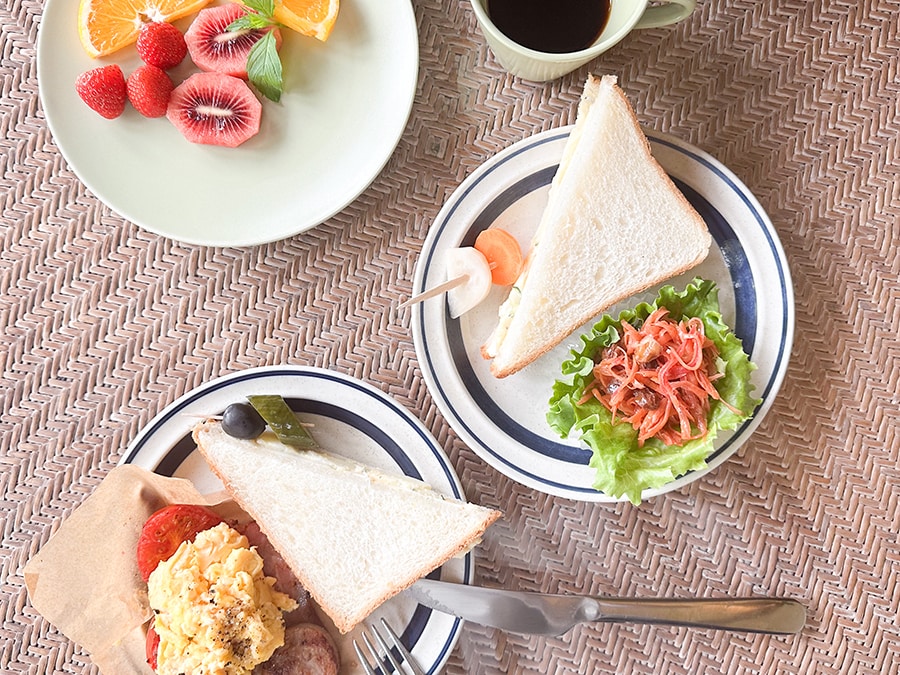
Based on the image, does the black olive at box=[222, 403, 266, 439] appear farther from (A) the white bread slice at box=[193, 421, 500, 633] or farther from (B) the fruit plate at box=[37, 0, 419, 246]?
(B) the fruit plate at box=[37, 0, 419, 246]

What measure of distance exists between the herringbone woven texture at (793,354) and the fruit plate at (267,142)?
0.11m

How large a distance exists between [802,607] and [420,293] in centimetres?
101

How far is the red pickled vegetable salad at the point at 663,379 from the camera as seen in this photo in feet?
4.92

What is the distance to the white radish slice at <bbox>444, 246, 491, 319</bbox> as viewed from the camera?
1.59 metres

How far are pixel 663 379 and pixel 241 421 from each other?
0.80 meters

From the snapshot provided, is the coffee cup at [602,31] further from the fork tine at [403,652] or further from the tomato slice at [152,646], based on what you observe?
the tomato slice at [152,646]

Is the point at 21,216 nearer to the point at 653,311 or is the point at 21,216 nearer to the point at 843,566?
the point at 653,311

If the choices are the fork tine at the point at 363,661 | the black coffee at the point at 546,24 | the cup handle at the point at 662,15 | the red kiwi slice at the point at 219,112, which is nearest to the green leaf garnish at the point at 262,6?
the red kiwi slice at the point at 219,112

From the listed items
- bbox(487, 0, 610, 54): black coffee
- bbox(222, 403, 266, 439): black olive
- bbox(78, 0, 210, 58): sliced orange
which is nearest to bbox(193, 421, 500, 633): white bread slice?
bbox(222, 403, 266, 439): black olive

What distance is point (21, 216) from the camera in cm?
176

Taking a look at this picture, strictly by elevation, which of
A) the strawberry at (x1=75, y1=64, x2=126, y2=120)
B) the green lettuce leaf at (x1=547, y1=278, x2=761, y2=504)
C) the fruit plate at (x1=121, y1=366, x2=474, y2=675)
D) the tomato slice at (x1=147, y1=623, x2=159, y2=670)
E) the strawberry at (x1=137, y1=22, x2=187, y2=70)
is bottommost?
the tomato slice at (x1=147, y1=623, x2=159, y2=670)

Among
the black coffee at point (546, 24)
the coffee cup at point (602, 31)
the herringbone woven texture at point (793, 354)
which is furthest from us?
the herringbone woven texture at point (793, 354)

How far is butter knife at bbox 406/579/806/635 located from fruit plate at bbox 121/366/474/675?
55 mm

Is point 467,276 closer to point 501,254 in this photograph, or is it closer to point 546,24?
point 501,254
